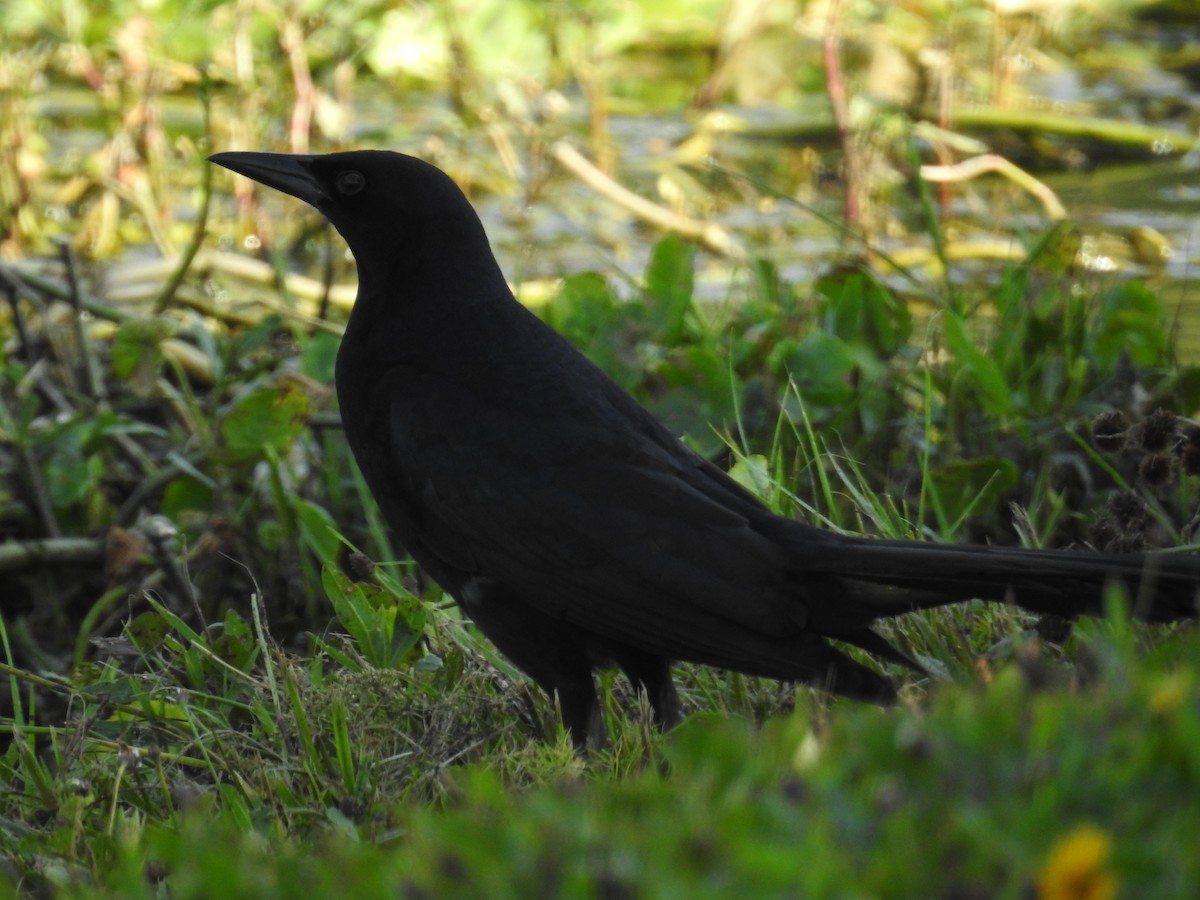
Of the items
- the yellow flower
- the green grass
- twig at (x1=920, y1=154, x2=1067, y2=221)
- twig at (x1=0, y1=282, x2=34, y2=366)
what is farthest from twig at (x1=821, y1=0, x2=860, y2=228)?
the yellow flower

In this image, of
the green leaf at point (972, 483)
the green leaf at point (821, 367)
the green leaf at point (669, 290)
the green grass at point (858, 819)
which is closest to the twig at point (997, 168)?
the green leaf at point (669, 290)

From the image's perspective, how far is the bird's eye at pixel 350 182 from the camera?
10.3ft

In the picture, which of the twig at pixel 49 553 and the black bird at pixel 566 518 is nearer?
the black bird at pixel 566 518

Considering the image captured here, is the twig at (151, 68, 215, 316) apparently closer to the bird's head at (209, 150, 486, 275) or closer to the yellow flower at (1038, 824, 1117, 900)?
the bird's head at (209, 150, 486, 275)

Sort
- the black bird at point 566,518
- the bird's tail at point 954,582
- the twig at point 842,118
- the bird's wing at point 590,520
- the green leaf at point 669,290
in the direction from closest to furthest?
the bird's tail at point 954,582 → the black bird at point 566,518 → the bird's wing at point 590,520 → the green leaf at point 669,290 → the twig at point 842,118

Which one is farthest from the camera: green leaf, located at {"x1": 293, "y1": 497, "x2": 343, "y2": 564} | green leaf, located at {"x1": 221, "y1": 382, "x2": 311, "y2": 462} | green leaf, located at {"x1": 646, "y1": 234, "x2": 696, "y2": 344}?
green leaf, located at {"x1": 646, "y1": 234, "x2": 696, "y2": 344}

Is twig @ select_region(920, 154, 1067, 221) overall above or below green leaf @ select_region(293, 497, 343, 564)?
above

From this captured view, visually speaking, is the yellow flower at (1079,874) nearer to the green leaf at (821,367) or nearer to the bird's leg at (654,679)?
the bird's leg at (654,679)

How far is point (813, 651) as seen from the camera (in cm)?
255

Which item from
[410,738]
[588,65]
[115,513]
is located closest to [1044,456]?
[410,738]

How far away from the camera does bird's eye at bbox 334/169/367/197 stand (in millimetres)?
3146

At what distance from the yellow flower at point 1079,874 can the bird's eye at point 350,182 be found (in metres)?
2.27

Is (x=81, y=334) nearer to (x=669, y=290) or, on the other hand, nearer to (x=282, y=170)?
(x=282, y=170)

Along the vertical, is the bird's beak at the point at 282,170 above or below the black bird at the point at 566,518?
above
